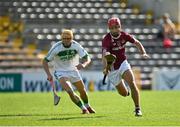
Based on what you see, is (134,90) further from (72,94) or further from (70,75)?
(70,75)

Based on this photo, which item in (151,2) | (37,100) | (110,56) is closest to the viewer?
(110,56)

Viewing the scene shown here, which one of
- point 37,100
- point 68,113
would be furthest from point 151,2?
point 68,113

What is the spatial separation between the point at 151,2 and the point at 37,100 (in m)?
17.7

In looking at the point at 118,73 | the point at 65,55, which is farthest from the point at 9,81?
the point at 118,73

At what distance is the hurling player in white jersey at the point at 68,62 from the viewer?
18078mm

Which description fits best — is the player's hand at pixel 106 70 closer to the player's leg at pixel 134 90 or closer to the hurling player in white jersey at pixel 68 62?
Result: the player's leg at pixel 134 90

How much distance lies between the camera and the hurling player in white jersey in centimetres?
1808

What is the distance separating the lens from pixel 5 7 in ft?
128

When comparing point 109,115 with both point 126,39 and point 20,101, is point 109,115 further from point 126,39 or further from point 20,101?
point 20,101

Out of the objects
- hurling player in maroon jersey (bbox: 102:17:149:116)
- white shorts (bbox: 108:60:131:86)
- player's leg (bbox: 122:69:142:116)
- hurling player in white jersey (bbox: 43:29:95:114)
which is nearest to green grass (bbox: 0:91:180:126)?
player's leg (bbox: 122:69:142:116)

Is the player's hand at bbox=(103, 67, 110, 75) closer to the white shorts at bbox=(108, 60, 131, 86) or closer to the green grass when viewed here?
the white shorts at bbox=(108, 60, 131, 86)

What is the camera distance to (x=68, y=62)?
18453 mm

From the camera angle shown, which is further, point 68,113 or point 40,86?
point 40,86

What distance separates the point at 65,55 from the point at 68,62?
0.72ft
